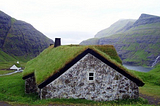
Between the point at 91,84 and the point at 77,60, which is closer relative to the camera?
the point at 77,60

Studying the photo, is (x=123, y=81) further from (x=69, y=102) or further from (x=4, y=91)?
(x=4, y=91)

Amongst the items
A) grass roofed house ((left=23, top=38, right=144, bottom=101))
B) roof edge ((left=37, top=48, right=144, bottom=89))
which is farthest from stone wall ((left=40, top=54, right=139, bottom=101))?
roof edge ((left=37, top=48, right=144, bottom=89))

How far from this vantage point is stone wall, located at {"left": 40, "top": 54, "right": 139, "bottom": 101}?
17.3 m

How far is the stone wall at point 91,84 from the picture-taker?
1728 centimetres

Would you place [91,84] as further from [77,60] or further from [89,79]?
[77,60]

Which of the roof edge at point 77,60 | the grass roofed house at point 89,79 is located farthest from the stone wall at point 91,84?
the roof edge at point 77,60

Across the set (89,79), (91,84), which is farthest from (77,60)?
(91,84)

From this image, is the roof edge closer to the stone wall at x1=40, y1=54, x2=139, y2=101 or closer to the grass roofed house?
the grass roofed house

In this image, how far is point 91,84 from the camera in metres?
17.9

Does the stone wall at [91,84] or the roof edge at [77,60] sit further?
the stone wall at [91,84]

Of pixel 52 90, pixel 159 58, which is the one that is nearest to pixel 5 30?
pixel 159 58

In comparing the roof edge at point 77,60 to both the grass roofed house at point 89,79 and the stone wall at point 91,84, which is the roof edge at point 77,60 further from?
the stone wall at point 91,84

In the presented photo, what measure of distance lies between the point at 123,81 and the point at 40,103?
902 centimetres

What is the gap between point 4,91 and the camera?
2394 centimetres
